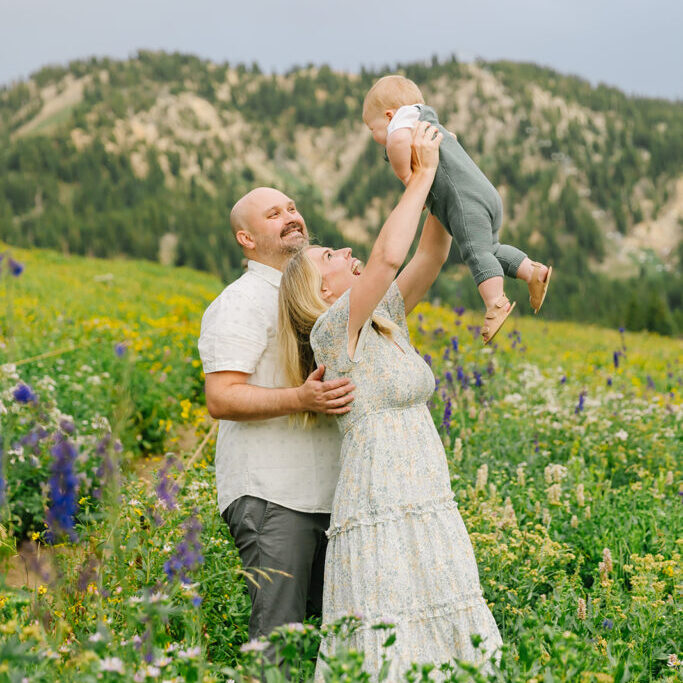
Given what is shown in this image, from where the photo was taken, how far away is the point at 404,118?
10.1 ft

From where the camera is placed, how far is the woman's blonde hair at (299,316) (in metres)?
2.93

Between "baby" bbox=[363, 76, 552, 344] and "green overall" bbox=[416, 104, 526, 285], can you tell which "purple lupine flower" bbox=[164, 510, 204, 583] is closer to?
"baby" bbox=[363, 76, 552, 344]

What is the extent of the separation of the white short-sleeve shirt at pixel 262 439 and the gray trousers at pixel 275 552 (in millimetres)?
50

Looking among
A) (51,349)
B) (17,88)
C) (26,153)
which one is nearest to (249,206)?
(51,349)

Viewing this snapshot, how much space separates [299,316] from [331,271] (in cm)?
24

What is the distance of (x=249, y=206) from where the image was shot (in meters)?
3.29

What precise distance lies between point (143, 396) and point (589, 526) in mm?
4888

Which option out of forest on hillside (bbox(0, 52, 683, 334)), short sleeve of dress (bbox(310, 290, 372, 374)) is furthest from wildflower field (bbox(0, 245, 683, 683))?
forest on hillside (bbox(0, 52, 683, 334))

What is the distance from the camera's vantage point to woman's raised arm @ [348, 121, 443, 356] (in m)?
2.58

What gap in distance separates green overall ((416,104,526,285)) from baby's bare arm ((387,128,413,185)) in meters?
0.24

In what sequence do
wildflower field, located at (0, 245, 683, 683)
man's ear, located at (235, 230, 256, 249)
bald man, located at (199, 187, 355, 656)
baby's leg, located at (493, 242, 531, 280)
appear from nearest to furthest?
wildflower field, located at (0, 245, 683, 683), bald man, located at (199, 187, 355, 656), baby's leg, located at (493, 242, 531, 280), man's ear, located at (235, 230, 256, 249)

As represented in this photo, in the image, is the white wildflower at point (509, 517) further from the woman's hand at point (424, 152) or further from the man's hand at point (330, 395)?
the woman's hand at point (424, 152)

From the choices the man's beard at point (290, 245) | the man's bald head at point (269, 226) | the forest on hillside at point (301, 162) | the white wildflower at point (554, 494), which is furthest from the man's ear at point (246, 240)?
the forest on hillside at point (301, 162)

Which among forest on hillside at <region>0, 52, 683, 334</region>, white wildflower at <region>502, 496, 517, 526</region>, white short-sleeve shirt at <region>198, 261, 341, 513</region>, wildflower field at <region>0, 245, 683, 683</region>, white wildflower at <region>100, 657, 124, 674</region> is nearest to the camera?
white wildflower at <region>100, 657, 124, 674</region>
